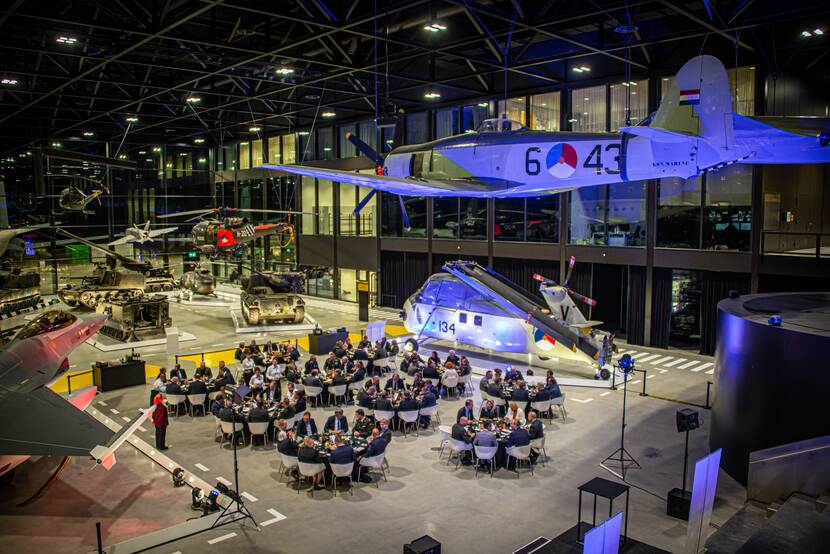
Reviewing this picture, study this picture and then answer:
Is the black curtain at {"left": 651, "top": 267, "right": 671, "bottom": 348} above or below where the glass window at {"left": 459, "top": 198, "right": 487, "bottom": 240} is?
below

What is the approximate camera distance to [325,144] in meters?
33.5

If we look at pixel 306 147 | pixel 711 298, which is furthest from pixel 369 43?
pixel 306 147

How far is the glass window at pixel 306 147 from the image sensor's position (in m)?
34.2

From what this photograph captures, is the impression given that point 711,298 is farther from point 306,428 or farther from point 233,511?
point 233,511

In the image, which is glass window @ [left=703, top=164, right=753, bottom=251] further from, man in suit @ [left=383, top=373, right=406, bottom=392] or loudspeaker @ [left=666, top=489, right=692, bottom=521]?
loudspeaker @ [left=666, top=489, right=692, bottom=521]

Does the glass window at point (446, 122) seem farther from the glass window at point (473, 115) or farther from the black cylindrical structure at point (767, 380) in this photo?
the black cylindrical structure at point (767, 380)

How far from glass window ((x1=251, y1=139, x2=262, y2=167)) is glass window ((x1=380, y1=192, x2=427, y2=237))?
40.9ft

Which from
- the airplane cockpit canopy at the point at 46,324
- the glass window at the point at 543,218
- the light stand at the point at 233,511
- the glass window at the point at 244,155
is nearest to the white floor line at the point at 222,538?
the light stand at the point at 233,511

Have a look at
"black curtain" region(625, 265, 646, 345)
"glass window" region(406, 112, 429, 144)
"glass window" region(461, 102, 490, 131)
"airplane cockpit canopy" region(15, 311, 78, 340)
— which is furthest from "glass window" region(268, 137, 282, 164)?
"airplane cockpit canopy" region(15, 311, 78, 340)

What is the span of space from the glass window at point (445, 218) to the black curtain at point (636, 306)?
8.13 meters

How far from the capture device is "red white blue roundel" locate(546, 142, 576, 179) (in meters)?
12.0

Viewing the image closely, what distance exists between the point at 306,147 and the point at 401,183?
75.0ft

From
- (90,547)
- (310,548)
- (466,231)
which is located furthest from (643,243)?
(90,547)

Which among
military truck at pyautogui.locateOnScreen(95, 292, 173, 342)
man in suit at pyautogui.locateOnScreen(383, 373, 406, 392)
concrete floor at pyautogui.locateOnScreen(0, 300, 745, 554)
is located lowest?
concrete floor at pyautogui.locateOnScreen(0, 300, 745, 554)
